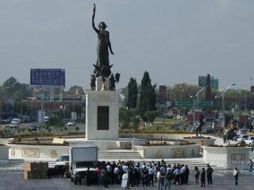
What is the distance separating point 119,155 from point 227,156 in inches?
281

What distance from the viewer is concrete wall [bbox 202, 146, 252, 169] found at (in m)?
52.2

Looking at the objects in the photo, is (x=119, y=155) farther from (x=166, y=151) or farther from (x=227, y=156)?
(x=227, y=156)

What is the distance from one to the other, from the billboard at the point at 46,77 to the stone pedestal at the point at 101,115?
86.5 feet

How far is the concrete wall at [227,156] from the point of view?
52188 mm

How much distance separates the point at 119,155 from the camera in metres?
53.1

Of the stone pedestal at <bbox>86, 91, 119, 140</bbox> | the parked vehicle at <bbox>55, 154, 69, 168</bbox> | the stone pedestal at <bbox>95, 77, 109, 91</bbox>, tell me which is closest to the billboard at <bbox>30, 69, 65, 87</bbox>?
the stone pedestal at <bbox>95, 77, 109, 91</bbox>

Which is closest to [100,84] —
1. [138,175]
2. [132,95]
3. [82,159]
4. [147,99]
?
[82,159]

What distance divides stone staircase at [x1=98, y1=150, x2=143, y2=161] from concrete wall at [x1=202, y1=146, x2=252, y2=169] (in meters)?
4.61

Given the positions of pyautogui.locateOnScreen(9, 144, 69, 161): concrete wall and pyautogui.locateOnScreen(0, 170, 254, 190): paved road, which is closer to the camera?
pyautogui.locateOnScreen(0, 170, 254, 190): paved road

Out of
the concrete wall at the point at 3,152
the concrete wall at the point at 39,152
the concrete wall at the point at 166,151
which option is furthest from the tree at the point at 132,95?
the concrete wall at the point at 3,152

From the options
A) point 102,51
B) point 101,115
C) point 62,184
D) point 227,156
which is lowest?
point 62,184

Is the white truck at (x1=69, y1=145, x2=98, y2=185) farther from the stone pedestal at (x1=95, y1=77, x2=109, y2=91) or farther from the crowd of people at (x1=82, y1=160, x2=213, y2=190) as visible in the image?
the stone pedestal at (x1=95, y1=77, x2=109, y2=91)

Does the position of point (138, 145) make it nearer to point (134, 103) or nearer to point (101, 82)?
point (101, 82)

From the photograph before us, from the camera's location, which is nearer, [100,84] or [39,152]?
[39,152]
